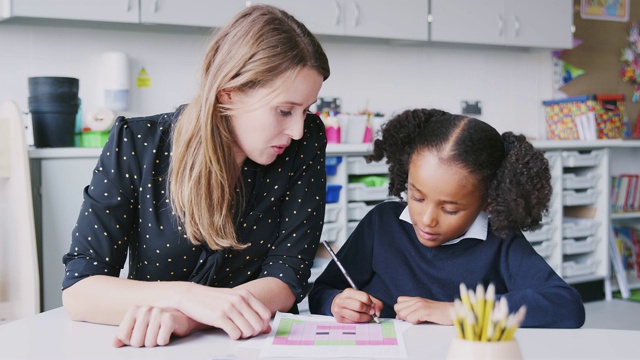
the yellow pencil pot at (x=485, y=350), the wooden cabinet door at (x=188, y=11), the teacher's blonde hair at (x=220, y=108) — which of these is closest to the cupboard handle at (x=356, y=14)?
the wooden cabinet door at (x=188, y=11)

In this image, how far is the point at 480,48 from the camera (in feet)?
14.5

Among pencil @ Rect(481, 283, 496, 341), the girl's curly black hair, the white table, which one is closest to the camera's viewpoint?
pencil @ Rect(481, 283, 496, 341)

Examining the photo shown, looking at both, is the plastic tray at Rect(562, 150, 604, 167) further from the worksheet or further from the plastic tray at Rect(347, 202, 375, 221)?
the worksheet

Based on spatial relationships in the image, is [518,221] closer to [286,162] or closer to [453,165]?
[453,165]

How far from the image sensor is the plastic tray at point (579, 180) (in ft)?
13.4

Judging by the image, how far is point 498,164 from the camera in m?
1.54

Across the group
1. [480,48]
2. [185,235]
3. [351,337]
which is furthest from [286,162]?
[480,48]

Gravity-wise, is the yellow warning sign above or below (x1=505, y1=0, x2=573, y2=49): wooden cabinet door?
below

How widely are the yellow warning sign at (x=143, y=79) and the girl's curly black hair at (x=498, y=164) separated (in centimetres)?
214

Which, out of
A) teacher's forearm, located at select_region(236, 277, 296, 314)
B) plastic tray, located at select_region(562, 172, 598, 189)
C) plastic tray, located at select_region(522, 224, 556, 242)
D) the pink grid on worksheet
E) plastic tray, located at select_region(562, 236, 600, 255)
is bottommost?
plastic tray, located at select_region(562, 236, 600, 255)

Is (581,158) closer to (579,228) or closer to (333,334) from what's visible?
(579,228)

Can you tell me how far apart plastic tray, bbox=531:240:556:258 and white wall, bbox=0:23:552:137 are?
2.60 feet

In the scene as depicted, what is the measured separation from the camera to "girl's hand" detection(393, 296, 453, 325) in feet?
4.09

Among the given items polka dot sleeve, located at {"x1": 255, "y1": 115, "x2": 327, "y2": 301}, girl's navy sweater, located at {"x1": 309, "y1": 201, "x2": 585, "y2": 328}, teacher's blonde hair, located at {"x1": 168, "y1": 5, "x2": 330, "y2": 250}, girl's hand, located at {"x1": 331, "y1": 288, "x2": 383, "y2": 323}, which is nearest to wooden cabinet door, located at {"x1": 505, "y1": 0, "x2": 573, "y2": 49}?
girl's navy sweater, located at {"x1": 309, "y1": 201, "x2": 585, "y2": 328}
